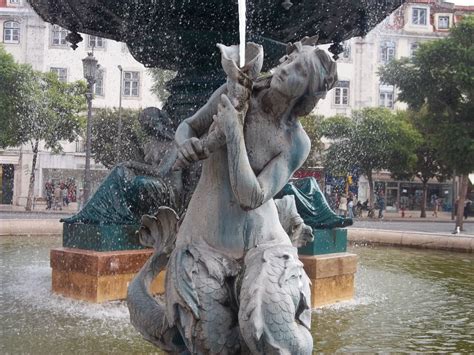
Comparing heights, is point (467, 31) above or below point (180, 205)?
above

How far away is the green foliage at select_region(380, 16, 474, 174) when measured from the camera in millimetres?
24906

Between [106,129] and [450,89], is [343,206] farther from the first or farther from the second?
[106,129]

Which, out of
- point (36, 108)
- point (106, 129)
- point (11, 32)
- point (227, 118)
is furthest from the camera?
point (11, 32)

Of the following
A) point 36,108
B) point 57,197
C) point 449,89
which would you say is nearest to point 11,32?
point 36,108

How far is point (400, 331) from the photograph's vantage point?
5.54 metres

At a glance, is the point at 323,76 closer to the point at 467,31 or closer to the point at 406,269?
the point at 406,269

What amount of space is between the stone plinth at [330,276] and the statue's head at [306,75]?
3716 millimetres

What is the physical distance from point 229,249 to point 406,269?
7.61 meters

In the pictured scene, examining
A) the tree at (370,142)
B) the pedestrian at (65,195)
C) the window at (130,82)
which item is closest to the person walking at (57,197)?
the pedestrian at (65,195)

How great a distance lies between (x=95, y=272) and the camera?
595 cm

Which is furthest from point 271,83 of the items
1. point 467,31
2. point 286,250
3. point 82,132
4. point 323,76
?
point 82,132

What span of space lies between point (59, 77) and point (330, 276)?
3206 cm

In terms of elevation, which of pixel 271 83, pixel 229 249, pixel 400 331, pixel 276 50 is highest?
pixel 276 50

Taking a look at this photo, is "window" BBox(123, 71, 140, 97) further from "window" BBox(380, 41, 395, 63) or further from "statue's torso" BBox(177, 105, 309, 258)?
"statue's torso" BBox(177, 105, 309, 258)
